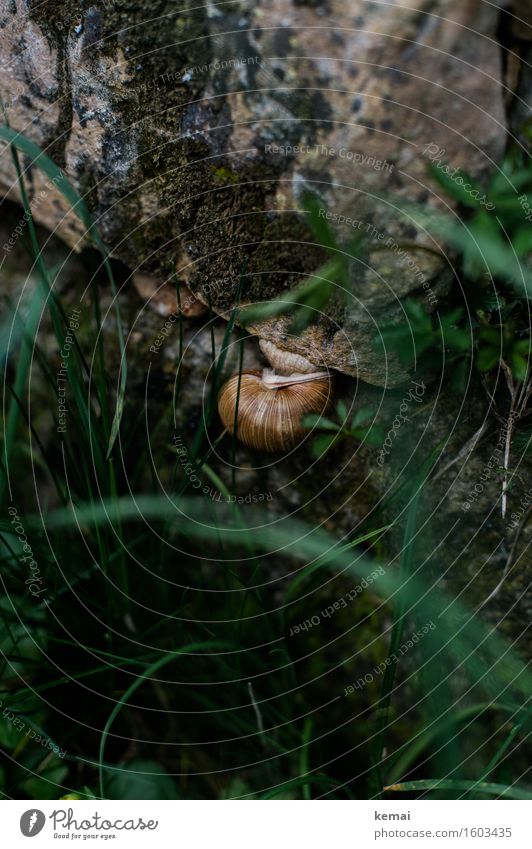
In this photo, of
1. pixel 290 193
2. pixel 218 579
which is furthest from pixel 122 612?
pixel 290 193

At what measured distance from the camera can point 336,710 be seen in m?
0.77

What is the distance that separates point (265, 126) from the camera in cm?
57

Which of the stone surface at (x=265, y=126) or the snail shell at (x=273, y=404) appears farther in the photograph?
the snail shell at (x=273, y=404)

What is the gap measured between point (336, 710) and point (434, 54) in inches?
27.2

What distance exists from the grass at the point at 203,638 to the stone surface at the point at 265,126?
61 mm

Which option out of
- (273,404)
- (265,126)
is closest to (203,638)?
(273,404)

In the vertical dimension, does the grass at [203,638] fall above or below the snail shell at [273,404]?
below

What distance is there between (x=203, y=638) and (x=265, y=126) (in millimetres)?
539

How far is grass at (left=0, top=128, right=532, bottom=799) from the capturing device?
67 centimetres

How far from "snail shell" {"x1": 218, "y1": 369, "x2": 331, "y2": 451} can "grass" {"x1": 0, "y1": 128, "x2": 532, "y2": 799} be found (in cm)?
3

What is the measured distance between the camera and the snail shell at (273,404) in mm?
641

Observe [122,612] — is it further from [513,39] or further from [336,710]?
[513,39]

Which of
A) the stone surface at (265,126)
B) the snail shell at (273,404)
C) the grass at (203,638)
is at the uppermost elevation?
the stone surface at (265,126)
